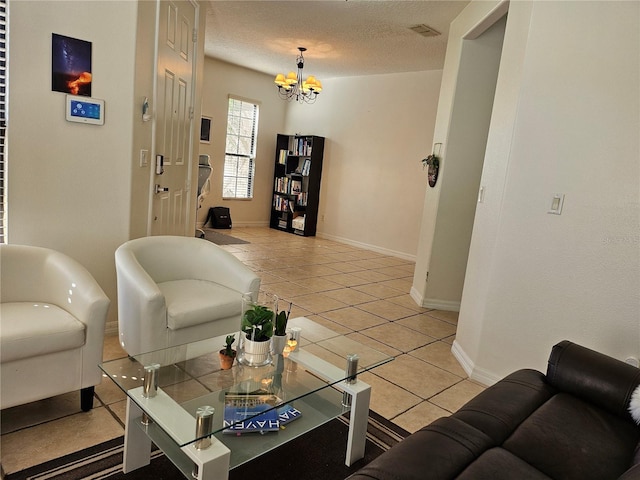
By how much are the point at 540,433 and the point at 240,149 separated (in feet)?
24.4

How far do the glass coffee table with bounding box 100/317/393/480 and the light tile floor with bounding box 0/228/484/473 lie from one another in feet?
1.48

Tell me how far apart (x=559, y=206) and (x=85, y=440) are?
263 cm

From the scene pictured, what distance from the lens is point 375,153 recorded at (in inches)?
288

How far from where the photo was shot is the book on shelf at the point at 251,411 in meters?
1.57

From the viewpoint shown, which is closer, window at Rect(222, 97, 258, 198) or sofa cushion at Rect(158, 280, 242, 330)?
sofa cushion at Rect(158, 280, 242, 330)

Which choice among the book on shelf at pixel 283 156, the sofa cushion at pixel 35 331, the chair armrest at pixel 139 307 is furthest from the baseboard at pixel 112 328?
the book on shelf at pixel 283 156

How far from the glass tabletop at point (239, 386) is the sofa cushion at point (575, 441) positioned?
0.70 meters

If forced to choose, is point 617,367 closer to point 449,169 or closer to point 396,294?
Answer: point 449,169

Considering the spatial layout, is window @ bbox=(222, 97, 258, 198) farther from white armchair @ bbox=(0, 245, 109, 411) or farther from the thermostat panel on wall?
white armchair @ bbox=(0, 245, 109, 411)

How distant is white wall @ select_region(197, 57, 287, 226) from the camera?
757cm

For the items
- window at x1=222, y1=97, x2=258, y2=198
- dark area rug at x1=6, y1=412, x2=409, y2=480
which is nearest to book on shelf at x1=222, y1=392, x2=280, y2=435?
dark area rug at x1=6, y1=412, x2=409, y2=480

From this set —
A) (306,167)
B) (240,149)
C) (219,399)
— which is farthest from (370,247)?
(219,399)

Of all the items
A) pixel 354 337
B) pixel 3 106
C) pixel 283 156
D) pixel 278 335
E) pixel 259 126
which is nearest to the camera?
pixel 278 335

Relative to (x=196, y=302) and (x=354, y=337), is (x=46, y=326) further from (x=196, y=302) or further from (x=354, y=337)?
(x=354, y=337)
